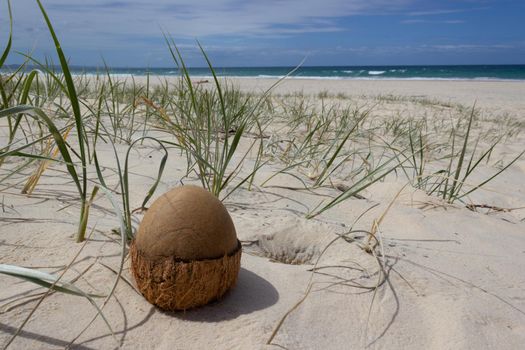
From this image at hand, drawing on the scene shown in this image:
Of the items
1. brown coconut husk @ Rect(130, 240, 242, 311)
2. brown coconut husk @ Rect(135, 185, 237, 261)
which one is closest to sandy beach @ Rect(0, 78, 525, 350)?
brown coconut husk @ Rect(130, 240, 242, 311)

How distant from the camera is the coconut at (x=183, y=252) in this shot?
112cm

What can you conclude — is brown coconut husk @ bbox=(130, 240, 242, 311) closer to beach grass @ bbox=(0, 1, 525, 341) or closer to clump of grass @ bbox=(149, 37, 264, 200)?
beach grass @ bbox=(0, 1, 525, 341)

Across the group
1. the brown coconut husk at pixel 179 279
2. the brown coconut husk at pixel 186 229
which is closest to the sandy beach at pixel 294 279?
the brown coconut husk at pixel 179 279

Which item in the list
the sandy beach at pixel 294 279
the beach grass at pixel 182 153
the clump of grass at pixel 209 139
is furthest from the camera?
the clump of grass at pixel 209 139

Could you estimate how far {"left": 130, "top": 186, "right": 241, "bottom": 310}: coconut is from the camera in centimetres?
112

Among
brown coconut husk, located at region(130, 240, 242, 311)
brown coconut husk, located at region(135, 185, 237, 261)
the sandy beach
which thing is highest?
brown coconut husk, located at region(135, 185, 237, 261)

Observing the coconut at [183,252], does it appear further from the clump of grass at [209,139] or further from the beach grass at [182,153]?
the clump of grass at [209,139]

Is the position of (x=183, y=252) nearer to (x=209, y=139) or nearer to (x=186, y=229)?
(x=186, y=229)

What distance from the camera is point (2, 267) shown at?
0.90m

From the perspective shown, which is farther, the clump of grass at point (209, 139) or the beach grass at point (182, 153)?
the clump of grass at point (209, 139)

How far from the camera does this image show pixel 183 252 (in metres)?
1.12

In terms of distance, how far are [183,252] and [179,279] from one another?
0.07m

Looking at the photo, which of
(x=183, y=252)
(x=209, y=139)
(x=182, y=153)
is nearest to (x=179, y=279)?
(x=183, y=252)

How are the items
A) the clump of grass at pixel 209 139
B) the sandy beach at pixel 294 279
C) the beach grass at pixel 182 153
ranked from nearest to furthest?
the sandy beach at pixel 294 279 < the beach grass at pixel 182 153 < the clump of grass at pixel 209 139
